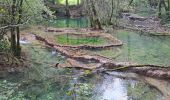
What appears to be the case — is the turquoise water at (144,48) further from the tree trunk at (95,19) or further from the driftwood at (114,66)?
the tree trunk at (95,19)

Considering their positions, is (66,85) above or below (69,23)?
below

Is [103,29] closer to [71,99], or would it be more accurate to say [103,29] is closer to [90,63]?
[90,63]

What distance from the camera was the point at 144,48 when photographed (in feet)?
95.3

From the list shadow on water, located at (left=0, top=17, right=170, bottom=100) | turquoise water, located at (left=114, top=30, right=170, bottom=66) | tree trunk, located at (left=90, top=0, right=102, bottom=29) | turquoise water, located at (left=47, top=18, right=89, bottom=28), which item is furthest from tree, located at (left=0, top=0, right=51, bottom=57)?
turquoise water, located at (left=47, top=18, right=89, bottom=28)

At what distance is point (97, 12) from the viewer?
38.9 meters

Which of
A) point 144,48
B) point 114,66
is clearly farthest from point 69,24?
point 114,66

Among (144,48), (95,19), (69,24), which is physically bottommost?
(144,48)

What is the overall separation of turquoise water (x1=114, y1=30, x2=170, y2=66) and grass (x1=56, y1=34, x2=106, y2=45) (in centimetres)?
235

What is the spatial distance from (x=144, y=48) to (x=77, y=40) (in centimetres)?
579

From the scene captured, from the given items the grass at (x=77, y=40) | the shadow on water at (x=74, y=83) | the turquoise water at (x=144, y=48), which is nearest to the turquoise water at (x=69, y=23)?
the turquoise water at (x=144, y=48)

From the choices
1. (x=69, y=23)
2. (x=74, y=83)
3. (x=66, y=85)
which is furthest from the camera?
(x=69, y=23)

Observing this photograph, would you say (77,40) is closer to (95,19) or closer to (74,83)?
(95,19)

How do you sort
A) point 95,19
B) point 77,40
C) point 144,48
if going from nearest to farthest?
point 144,48 → point 77,40 → point 95,19

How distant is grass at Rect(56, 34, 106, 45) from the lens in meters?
29.4
